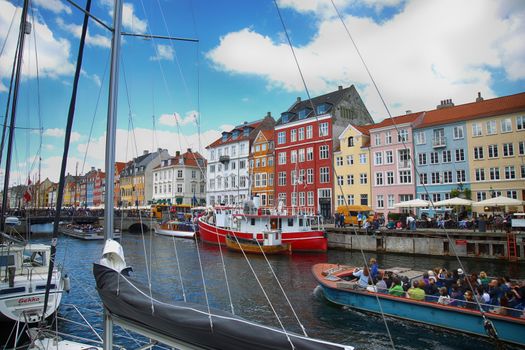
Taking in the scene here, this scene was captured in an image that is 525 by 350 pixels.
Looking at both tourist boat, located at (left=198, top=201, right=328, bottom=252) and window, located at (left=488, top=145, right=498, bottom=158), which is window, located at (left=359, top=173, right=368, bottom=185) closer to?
tourist boat, located at (left=198, top=201, right=328, bottom=252)

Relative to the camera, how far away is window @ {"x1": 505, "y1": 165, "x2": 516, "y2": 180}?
1426 inches

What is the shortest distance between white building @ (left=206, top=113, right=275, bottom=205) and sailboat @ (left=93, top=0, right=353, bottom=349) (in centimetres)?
5547

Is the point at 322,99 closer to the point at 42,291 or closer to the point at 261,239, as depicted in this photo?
the point at 261,239

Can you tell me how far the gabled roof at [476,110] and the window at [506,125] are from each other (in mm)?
792

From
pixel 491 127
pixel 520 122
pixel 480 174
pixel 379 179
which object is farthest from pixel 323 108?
pixel 520 122

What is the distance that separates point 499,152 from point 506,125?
2722 millimetres

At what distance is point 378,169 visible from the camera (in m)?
46.1

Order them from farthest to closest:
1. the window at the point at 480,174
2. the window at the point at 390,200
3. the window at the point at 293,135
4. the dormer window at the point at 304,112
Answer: the window at the point at 293,135, the dormer window at the point at 304,112, the window at the point at 390,200, the window at the point at 480,174

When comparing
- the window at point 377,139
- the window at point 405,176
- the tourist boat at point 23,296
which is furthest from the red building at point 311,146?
the tourist boat at point 23,296

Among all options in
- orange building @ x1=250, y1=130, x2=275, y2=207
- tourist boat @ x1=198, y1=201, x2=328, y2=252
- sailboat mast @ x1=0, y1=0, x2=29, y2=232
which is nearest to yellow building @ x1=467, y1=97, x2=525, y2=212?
tourist boat @ x1=198, y1=201, x2=328, y2=252

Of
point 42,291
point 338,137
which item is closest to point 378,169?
point 338,137

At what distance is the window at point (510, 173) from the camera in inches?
1426

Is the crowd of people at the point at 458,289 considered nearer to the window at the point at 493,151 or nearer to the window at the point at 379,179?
the window at the point at 493,151

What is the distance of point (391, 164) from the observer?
147 ft
